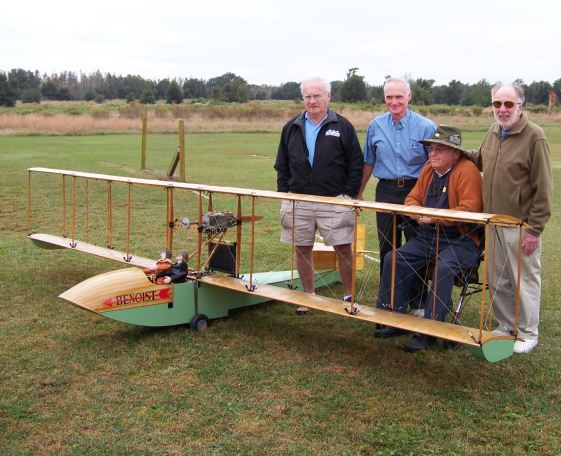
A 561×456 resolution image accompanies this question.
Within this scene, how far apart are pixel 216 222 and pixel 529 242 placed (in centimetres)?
295

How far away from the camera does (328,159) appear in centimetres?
616

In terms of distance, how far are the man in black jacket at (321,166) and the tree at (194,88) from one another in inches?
4419

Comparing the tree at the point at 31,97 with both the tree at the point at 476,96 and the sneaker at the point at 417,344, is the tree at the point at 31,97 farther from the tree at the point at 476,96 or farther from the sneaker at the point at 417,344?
the sneaker at the point at 417,344

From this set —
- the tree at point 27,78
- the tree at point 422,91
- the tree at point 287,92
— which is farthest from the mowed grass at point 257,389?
the tree at point 27,78

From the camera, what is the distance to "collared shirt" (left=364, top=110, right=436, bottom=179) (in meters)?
5.96

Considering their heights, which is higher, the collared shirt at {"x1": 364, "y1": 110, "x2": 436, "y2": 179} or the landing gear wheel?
the collared shirt at {"x1": 364, "y1": 110, "x2": 436, "y2": 179}

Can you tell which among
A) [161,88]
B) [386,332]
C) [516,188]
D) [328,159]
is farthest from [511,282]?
[161,88]

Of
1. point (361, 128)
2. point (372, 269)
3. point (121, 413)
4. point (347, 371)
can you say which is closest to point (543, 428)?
point (347, 371)

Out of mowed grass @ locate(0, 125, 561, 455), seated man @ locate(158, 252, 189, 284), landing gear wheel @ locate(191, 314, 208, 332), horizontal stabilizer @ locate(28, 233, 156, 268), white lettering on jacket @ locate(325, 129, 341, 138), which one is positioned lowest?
mowed grass @ locate(0, 125, 561, 455)

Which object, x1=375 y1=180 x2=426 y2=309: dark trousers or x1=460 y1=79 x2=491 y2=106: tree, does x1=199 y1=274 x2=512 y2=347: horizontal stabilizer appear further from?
x1=460 y1=79 x2=491 y2=106: tree

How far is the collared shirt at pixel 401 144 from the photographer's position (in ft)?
19.6

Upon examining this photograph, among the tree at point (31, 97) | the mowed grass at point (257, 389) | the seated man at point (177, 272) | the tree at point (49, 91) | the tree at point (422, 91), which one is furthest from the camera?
the tree at point (49, 91)

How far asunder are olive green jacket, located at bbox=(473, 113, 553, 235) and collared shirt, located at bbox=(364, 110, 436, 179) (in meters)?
0.79

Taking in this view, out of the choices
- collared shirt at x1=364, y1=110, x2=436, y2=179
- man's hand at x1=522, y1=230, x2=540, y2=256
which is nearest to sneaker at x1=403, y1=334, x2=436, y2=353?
man's hand at x1=522, y1=230, x2=540, y2=256
